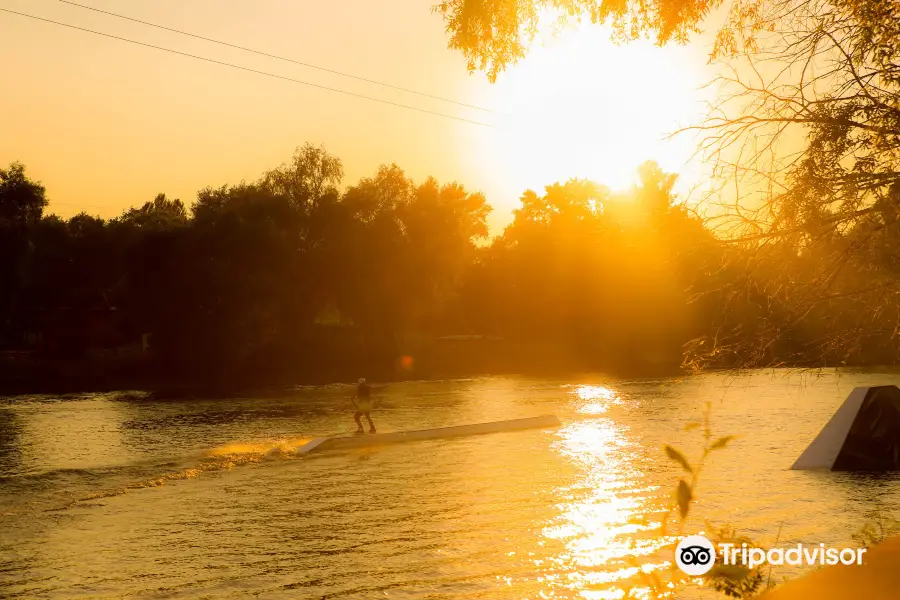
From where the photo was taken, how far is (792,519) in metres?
19.8

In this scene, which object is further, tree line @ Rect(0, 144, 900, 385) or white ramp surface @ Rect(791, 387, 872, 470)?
tree line @ Rect(0, 144, 900, 385)

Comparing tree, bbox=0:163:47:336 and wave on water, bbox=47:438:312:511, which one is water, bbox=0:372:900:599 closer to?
wave on water, bbox=47:438:312:511

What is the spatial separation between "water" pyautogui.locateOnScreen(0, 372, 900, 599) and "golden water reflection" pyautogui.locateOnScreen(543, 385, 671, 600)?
7cm

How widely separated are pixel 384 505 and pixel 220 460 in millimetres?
10172

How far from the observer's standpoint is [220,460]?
1198 inches

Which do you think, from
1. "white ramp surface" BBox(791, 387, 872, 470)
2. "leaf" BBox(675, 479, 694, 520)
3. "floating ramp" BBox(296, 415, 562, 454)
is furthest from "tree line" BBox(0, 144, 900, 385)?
"leaf" BBox(675, 479, 694, 520)

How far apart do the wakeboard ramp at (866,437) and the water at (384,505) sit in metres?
1.12

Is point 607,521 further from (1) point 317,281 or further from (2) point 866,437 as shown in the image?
(1) point 317,281

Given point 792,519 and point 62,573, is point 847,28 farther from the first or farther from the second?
point 62,573

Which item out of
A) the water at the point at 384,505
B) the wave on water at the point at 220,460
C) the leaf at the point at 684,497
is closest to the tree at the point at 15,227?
the water at the point at 384,505

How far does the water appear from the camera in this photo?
15867mm

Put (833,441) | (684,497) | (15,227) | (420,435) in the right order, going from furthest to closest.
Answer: (15,227) < (420,435) < (833,441) < (684,497)

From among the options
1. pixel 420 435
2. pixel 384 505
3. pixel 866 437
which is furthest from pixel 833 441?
pixel 420 435

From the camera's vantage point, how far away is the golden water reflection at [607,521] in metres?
15.3
